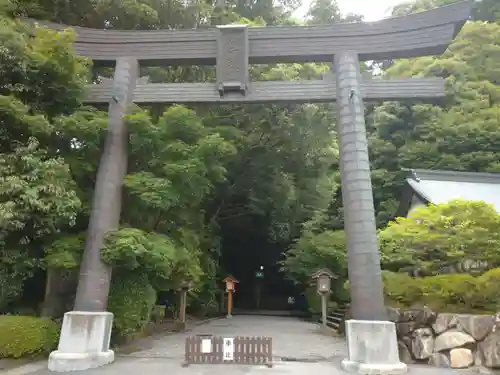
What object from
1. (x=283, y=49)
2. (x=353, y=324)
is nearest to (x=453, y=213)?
(x=353, y=324)

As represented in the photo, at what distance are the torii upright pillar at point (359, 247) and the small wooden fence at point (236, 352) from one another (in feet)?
5.65

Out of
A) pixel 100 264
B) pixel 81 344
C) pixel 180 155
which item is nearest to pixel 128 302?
pixel 100 264

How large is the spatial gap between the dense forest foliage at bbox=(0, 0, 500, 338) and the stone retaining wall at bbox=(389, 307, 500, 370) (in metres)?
5.92

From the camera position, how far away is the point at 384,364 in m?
7.95

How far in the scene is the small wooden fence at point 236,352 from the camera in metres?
8.98

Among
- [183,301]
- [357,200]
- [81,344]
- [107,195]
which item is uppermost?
[107,195]

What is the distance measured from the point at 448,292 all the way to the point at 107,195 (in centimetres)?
A: 827

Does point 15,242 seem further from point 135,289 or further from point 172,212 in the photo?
point 172,212

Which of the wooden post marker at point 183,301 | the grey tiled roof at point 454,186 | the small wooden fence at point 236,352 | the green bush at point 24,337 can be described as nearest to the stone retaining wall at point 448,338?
the small wooden fence at point 236,352

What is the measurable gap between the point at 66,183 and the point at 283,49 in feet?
20.6

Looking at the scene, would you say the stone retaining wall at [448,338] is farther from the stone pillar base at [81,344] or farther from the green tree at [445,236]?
the stone pillar base at [81,344]

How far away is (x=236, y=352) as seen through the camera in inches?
354

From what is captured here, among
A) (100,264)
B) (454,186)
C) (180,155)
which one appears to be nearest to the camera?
(100,264)

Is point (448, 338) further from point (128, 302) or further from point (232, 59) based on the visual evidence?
point (232, 59)
